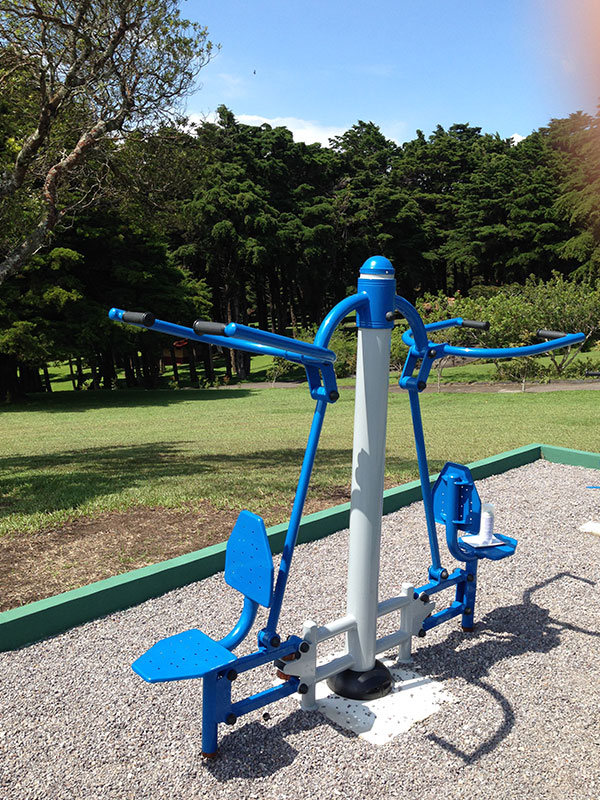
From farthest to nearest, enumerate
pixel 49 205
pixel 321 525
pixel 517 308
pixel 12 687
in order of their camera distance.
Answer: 1. pixel 517 308
2. pixel 49 205
3. pixel 321 525
4. pixel 12 687

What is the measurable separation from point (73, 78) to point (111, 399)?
1591 centimetres

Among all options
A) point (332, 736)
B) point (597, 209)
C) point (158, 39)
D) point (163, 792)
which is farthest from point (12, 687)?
point (597, 209)

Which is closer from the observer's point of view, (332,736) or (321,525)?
(332,736)

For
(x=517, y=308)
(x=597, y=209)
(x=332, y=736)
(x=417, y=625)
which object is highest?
(x=597, y=209)

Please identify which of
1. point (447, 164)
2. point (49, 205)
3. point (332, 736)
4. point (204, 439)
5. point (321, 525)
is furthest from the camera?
point (447, 164)

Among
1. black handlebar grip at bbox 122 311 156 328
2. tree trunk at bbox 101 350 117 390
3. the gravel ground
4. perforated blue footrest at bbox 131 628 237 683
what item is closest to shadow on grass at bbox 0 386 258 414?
tree trunk at bbox 101 350 117 390

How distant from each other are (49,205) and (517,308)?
1527cm

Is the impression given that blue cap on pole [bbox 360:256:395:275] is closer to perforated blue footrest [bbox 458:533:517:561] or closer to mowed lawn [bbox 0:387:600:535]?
perforated blue footrest [bbox 458:533:517:561]

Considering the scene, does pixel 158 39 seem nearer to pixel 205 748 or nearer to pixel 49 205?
pixel 49 205

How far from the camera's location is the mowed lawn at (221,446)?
239 inches

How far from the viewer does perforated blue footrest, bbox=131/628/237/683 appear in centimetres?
224

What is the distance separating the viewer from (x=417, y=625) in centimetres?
306

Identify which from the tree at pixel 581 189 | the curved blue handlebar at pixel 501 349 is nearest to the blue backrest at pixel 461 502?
the curved blue handlebar at pixel 501 349

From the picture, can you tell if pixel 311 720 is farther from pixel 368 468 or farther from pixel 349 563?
pixel 368 468
